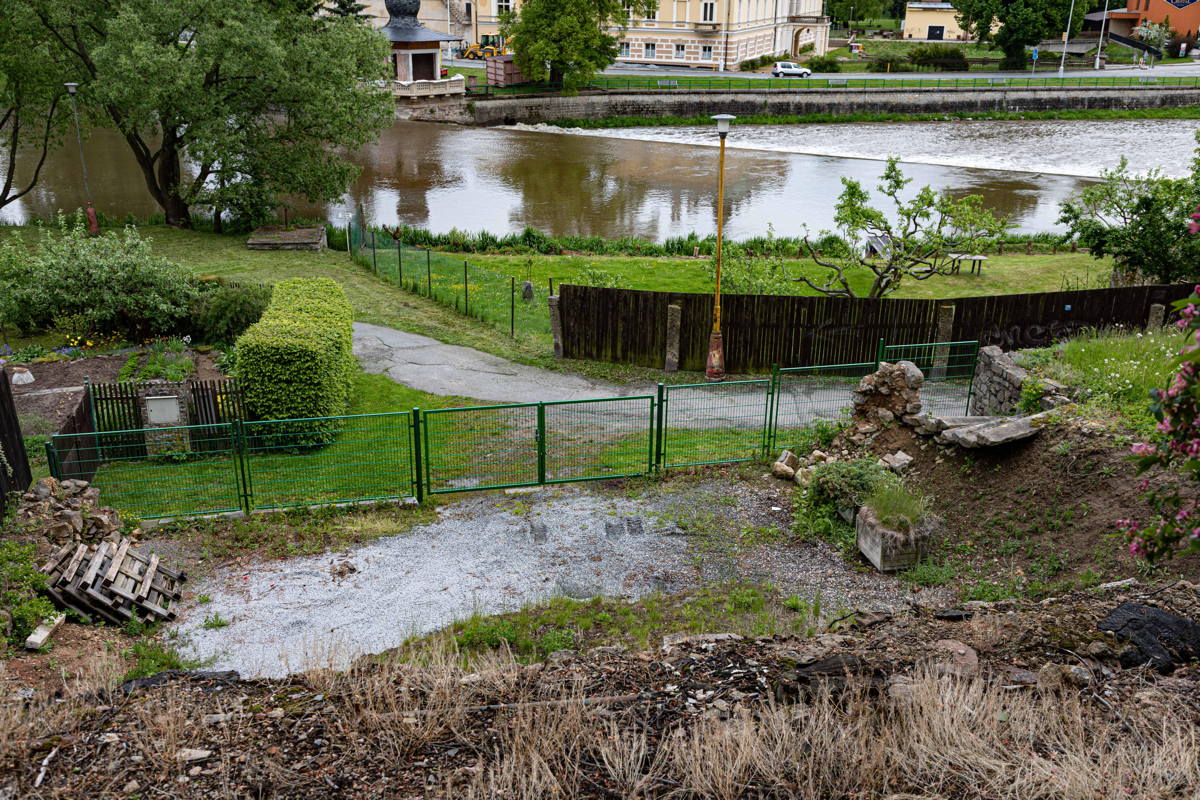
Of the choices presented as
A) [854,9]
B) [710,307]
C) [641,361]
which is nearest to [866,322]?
[710,307]

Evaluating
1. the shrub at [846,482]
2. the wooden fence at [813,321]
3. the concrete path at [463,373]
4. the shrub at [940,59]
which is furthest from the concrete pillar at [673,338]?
the shrub at [940,59]

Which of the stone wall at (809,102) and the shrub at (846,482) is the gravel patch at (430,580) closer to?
the shrub at (846,482)

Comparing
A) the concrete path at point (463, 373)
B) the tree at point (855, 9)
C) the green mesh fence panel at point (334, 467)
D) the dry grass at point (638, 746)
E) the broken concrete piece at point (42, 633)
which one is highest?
the tree at point (855, 9)

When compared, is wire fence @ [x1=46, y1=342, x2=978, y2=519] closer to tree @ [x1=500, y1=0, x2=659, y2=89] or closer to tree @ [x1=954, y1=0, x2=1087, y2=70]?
tree @ [x1=500, y1=0, x2=659, y2=89]

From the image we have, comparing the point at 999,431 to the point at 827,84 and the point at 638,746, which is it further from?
the point at 827,84

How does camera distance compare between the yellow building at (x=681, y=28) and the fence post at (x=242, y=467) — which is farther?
the yellow building at (x=681, y=28)

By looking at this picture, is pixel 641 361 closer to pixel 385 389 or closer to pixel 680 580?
pixel 385 389

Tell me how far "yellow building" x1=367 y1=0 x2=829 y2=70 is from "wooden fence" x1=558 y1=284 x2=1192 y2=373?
62.1 m

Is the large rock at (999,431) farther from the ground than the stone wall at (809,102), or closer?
closer

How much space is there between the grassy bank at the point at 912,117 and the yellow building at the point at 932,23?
3281cm

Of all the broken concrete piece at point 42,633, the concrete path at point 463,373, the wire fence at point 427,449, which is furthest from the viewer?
the concrete path at point 463,373

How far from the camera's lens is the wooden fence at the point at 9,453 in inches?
489

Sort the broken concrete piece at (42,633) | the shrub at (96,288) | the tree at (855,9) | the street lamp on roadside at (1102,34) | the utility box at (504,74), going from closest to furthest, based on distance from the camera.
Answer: the broken concrete piece at (42,633)
the shrub at (96,288)
the utility box at (504,74)
the street lamp on roadside at (1102,34)
the tree at (855,9)

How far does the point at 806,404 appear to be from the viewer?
58.4 feet
